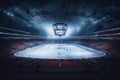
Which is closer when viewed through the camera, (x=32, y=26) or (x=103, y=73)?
(x=32, y=26)

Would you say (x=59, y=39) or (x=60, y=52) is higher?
(x=59, y=39)

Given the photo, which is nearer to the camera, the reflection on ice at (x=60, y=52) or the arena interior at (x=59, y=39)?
the arena interior at (x=59, y=39)

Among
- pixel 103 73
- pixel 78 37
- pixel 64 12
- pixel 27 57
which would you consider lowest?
pixel 103 73

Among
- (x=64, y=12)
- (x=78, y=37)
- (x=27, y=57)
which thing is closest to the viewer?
(x=64, y=12)

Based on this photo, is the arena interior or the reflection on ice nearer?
the arena interior

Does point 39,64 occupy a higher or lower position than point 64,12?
lower

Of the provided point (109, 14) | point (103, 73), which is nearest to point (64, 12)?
point (109, 14)

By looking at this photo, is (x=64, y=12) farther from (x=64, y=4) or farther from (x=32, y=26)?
(x=32, y=26)

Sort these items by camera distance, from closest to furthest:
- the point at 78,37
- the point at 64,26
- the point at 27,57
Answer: the point at 64,26
the point at 78,37
the point at 27,57
